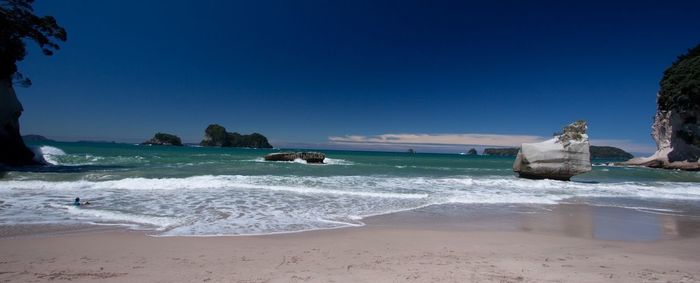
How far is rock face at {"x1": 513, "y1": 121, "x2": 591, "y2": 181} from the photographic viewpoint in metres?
19.4

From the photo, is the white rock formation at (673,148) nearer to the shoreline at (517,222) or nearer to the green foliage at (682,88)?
the green foliage at (682,88)

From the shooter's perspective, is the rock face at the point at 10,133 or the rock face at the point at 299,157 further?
the rock face at the point at 299,157

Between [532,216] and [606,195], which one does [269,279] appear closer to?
[532,216]

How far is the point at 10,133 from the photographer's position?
949 inches

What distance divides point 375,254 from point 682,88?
174 feet

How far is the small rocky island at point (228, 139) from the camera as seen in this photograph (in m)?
133

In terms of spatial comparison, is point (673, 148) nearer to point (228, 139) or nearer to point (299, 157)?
point (299, 157)

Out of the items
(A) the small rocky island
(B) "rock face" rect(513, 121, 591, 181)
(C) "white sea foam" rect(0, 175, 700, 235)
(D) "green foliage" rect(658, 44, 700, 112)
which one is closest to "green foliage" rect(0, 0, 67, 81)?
(C) "white sea foam" rect(0, 175, 700, 235)

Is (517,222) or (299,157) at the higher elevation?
(299,157)

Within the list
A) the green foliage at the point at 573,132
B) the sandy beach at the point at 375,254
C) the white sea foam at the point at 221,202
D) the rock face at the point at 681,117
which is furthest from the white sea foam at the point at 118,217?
the rock face at the point at 681,117

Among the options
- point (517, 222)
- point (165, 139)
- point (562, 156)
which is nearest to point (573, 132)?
point (562, 156)

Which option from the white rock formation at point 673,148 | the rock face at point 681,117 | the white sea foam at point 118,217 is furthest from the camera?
the white rock formation at point 673,148

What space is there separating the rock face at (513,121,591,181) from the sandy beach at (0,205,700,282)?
11996 mm

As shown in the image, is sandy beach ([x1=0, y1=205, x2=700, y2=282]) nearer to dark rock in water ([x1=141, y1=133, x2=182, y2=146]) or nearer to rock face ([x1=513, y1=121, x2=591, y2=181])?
rock face ([x1=513, y1=121, x2=591, y2=181])
